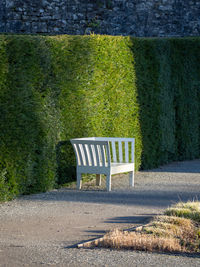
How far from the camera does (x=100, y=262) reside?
4867 millimetres

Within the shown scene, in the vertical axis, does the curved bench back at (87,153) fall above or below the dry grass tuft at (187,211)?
above

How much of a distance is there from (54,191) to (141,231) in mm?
3306

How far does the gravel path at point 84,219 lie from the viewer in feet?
16.3

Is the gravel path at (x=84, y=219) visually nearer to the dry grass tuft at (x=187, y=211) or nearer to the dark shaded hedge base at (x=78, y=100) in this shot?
the dry grass tuft at (x=187, y=211)

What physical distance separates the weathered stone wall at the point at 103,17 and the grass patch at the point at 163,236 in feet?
37.7

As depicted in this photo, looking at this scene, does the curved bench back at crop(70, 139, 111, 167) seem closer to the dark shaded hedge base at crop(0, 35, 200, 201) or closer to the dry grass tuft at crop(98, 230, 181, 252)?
the dark shaded hedge base at crop(0, 35, 200, 201)

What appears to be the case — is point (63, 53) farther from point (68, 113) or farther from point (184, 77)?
point (184, 77)

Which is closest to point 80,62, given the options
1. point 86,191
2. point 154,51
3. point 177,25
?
point 86,191

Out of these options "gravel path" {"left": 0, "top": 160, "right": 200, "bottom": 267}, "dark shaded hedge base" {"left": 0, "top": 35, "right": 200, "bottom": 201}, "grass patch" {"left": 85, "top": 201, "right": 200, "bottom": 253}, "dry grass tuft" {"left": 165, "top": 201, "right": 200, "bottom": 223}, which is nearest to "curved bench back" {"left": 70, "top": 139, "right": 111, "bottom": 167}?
"dark shaded hedge base" {"left": 0, "top": 35, "right": 200, "bottom": 201}

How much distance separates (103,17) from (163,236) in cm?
1275

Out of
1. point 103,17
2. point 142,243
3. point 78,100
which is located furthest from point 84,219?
point 103,17

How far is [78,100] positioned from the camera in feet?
31.0

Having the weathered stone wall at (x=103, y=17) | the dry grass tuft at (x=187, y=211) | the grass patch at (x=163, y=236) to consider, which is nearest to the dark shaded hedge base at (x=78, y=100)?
the dry grass tuft at (x=187, y=211)

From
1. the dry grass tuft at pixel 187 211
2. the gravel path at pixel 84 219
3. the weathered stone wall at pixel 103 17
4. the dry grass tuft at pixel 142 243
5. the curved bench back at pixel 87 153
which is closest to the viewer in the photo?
the gravel path at pixel 84 219
